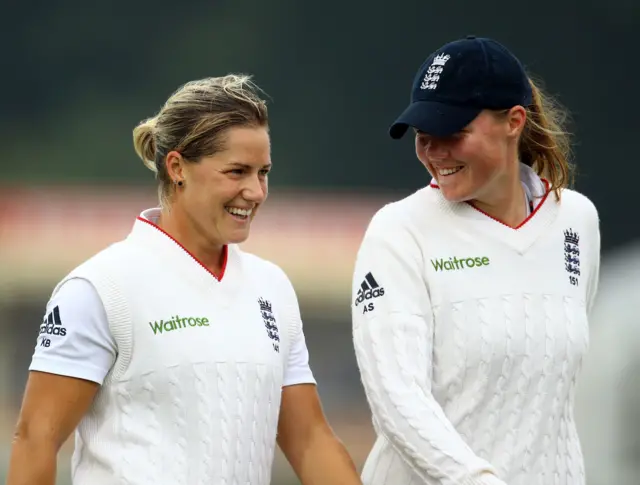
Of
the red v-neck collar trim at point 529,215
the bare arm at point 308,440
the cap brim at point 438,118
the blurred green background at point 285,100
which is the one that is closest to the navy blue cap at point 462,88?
the cap brim at point 438,118

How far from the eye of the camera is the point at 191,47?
729cm

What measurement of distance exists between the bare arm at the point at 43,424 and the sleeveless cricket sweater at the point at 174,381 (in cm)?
7

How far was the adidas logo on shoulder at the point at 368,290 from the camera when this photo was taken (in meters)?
2.83

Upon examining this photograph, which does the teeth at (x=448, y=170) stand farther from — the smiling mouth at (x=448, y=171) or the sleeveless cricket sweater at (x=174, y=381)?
the sleeveless cricket sweater at (x=174, y=381)

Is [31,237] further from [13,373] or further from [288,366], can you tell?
[288,366]

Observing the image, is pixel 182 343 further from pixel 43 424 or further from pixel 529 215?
pixel 529 215

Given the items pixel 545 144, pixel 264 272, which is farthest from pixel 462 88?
pixel 264 272

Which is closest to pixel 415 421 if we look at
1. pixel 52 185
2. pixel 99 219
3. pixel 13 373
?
pixel 13 373

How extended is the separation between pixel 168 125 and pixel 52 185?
4.41m

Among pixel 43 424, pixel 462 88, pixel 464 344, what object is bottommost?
pixel 43 424

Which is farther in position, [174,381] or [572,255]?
[572,255]

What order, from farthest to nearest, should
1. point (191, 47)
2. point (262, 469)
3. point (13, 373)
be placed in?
point (191, 47) → point (13, 373) → point (262, 469)

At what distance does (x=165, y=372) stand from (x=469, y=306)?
1.91 ft

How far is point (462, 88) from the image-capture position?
2811 millimetres
